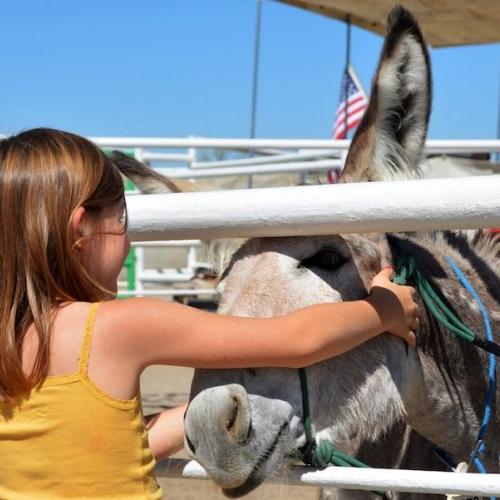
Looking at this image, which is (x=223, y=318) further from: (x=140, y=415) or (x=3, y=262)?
(x=3, y=262)

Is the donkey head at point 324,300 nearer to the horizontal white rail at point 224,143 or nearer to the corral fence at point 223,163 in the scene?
the corral fence at point 223,163

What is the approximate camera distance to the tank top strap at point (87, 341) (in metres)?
1.50

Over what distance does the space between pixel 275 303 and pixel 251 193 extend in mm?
268

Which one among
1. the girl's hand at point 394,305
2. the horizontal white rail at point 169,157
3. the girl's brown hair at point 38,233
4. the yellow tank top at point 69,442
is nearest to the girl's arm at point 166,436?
the yellow tank top at point 69,442

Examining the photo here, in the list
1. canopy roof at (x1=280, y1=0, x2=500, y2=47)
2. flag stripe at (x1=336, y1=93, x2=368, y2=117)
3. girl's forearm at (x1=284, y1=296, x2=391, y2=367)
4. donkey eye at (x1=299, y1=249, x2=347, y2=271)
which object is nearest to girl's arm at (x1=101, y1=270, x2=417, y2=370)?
girl's forearm at (x1=284, y1=296, x2=391, y2=367)

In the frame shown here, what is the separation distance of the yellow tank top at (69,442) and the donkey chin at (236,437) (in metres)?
0.14

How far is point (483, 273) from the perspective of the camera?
2584 millimetres

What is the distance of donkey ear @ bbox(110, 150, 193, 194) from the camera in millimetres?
2396

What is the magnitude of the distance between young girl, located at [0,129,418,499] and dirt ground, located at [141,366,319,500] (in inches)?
25.3

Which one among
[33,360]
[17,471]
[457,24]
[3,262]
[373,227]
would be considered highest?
[457,24]

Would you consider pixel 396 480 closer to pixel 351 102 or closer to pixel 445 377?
pixel 445 377

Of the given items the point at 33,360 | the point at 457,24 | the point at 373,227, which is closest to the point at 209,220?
the point at 373,227

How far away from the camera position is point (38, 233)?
5.05 ft

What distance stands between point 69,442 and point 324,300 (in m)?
0.68
